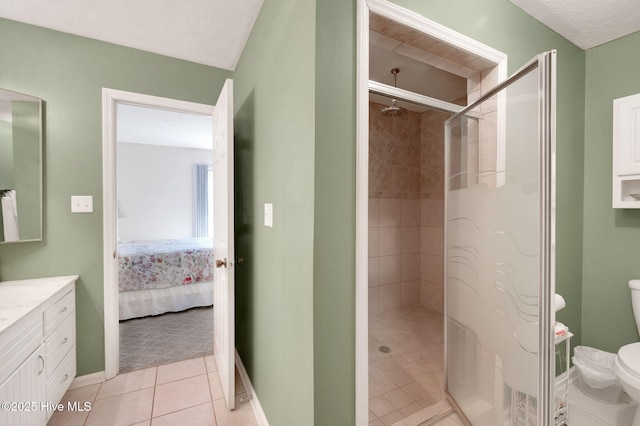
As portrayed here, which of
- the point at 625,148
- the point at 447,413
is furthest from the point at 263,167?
the point at 625,148

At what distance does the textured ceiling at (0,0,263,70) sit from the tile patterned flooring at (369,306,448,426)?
2748 mm

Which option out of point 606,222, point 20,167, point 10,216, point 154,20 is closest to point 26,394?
point 10,216

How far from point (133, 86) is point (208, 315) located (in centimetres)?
262

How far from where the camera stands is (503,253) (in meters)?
1.24

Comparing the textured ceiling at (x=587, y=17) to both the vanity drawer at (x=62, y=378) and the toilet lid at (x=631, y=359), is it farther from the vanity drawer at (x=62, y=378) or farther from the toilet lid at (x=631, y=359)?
the vanity drawer at (x=62, y=378)

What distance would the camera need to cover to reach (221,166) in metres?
1.98

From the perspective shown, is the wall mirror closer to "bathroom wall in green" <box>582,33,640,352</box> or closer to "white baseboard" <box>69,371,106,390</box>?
"white baseboard" <box>69,371,106,390</box>

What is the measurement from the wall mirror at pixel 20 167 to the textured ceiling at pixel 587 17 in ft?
10.6

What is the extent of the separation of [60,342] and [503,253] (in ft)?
8.77

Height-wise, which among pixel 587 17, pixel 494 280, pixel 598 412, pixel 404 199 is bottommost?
pixel 598 412

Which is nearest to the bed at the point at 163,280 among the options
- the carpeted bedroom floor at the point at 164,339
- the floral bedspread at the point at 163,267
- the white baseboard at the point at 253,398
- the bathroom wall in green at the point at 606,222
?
the floral bedspread at the point at 163,267

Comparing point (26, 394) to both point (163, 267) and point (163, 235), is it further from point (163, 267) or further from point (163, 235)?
point (163, 235)

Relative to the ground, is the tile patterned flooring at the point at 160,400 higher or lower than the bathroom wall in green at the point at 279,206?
lower

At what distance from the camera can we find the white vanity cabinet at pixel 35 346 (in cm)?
120
